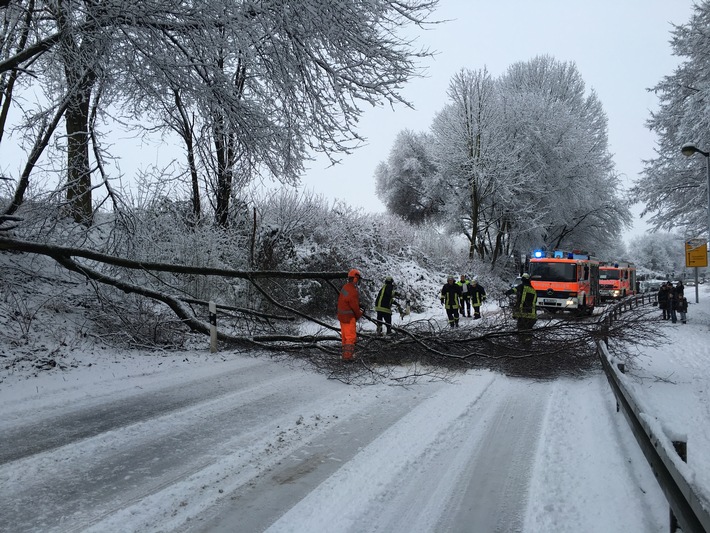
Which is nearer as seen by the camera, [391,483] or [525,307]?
[391,483]

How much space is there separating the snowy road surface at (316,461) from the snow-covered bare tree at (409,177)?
130ft

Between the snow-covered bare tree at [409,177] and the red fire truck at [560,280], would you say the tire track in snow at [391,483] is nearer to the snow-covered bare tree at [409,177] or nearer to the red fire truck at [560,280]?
the red fire truck at [560,280]

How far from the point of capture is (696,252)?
25125 mm

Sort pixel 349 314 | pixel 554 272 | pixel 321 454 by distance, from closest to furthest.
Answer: pixel 321 454
pixel 349 314
pixel 554 272

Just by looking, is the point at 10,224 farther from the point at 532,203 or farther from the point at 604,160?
the point at 604,160

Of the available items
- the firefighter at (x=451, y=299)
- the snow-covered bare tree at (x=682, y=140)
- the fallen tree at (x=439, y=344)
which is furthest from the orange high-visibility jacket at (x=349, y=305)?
the snow-covered bare tree at (x=682, y=140)

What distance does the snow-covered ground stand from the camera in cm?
397

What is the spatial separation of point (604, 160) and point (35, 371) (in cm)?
4656

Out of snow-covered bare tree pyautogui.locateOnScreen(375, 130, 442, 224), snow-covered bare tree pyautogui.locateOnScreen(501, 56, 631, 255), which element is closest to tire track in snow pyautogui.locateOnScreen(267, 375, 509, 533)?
snow-covered bare tree pyautogui.locateOnScreen(501, 56, 631, 255)

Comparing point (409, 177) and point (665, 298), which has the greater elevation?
point (409, 177)

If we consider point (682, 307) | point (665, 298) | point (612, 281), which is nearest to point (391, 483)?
point (682, 307)

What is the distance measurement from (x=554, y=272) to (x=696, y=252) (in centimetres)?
712

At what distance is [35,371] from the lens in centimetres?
842

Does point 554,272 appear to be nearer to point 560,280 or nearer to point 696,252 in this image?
point 560,280
